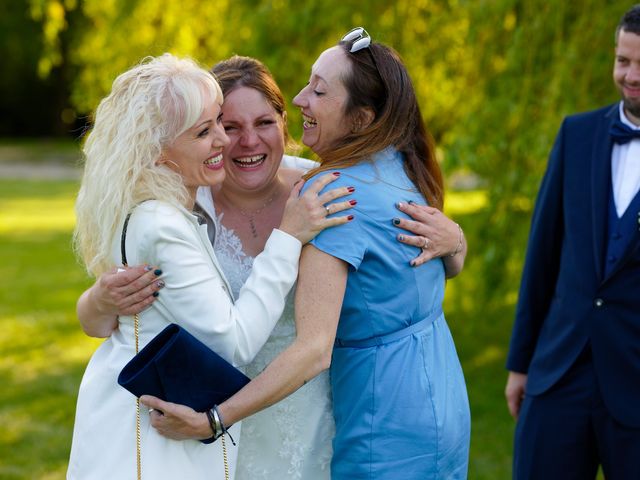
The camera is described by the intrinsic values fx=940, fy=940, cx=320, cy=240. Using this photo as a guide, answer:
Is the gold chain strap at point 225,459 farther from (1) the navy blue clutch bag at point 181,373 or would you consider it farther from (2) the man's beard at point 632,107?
(2) the man's beard at point 632,107

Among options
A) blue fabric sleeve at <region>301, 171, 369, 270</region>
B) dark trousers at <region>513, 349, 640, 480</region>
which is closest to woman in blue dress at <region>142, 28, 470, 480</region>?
blue fabric sleeve at <region>301, 171, 369, 270</region>

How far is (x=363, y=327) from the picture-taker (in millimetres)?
2576

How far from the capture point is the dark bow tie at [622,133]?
10.8ft

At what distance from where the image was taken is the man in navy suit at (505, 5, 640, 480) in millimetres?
3227

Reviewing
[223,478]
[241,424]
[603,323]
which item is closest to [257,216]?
[241,424]

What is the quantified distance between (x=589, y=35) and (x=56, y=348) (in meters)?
5.82

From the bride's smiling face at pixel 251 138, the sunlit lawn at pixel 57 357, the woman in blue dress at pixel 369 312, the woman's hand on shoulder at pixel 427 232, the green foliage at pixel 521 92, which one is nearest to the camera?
the woman in blue dress at pixel 369 312

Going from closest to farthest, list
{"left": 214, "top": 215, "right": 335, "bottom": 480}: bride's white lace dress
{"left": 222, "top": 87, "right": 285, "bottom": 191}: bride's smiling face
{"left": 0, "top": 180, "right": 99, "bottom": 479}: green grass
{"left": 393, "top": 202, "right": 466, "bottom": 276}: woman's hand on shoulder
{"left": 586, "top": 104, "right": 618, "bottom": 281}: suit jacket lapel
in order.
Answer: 1. {"left": 393, "top": 202, "right": 466, "bottom": 276}: woman's hand on shoulder
2. {"left": 214, "top": 215, "right": 335, "bottom": 480}: bride's white lace dress
3. {"left": 222, "top": 87, "right": 285, "bottom": 191}: bride's smiling face
4. {"left": 586, "top": 104, "right": 618, "bottom": 281}: suit jacket lapel
5. {"left": 0, "top": 180, "right": 99, "bottom": 479}: green grass

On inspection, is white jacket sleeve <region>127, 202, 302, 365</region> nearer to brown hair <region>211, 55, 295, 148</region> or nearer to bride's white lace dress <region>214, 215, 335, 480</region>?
bride's white lace dress <region>214, 215, 335, 480</region>

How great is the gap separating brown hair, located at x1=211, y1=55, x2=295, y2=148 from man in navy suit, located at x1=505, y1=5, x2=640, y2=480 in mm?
1124

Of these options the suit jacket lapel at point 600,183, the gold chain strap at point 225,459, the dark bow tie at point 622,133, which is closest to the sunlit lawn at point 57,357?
the suit jacket lapel at point 600,183

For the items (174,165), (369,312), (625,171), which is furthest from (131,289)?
(625,171)

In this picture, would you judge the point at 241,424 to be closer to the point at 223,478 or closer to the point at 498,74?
the point at 223,478

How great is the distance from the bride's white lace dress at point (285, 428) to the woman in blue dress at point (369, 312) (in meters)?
0.13
